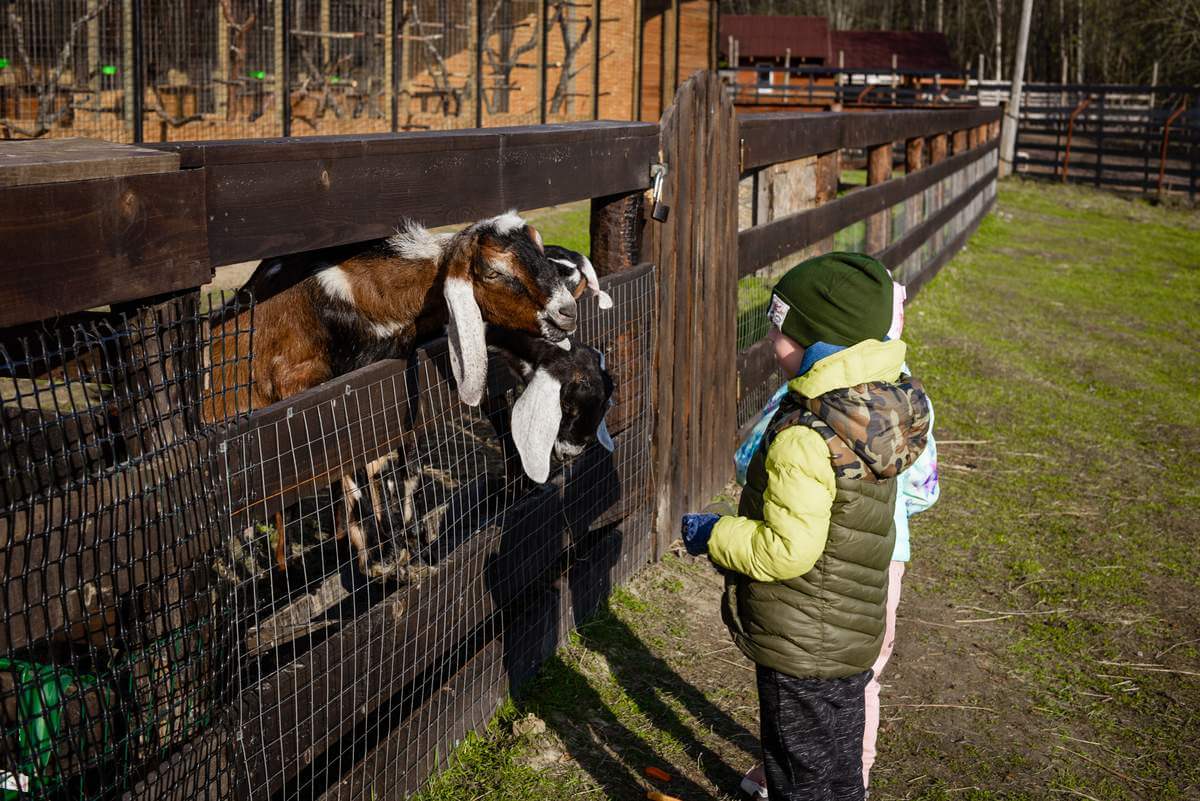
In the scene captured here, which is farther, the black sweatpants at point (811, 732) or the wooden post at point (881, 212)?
the wooden post at point (881, 212)

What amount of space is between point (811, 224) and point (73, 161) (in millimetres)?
5589

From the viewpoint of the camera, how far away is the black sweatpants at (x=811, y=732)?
281cm

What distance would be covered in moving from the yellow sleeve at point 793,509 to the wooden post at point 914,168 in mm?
9380

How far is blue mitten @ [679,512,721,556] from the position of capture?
2838 mm

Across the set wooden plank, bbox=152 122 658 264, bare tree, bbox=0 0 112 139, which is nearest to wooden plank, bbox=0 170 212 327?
wooden plank, bbox=152 122 658 264

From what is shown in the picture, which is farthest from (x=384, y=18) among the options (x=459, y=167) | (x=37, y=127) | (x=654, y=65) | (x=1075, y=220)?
(x=459, y=167)

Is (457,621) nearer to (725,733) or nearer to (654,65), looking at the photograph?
(725,733)

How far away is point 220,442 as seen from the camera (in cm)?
246

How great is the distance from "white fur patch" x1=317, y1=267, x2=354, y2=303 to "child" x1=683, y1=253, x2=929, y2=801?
68.8 inches

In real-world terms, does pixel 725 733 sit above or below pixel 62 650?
below

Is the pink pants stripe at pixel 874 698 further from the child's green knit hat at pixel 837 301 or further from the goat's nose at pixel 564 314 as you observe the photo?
the goat's nose at pixel 564 314

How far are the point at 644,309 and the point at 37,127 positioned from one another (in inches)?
458

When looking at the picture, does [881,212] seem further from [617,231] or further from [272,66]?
[272,66]

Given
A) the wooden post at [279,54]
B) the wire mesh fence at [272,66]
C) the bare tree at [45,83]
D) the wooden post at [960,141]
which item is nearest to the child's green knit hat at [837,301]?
the wire mesh fence at [272,66]
